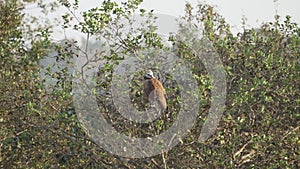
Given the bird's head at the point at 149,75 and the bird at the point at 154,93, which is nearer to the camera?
the bird at the point at 154,93

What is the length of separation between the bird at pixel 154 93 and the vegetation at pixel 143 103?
0.20 meters

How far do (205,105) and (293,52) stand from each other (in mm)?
2355

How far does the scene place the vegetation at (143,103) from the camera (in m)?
8.59

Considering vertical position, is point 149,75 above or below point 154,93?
above

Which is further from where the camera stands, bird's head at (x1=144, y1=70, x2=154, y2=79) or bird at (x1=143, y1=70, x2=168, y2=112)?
bird's head at (x1=144, y1=70, x2=154, y2=79)

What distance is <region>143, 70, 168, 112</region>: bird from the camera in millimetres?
7879

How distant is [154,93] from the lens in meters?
7.89

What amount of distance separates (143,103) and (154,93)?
65 cm

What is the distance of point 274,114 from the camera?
953 centimetres

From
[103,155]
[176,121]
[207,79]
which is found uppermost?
[207,79]

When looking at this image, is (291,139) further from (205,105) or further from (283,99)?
(205,105)

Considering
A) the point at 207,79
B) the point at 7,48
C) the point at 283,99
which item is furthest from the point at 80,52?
the point at 283,99

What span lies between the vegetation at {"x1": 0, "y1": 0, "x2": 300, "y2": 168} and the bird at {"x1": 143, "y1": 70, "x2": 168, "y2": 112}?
198mm

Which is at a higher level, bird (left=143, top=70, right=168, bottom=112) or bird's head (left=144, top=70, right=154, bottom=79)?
bird's head (left=144, top=70, right=154, bottom=79)
